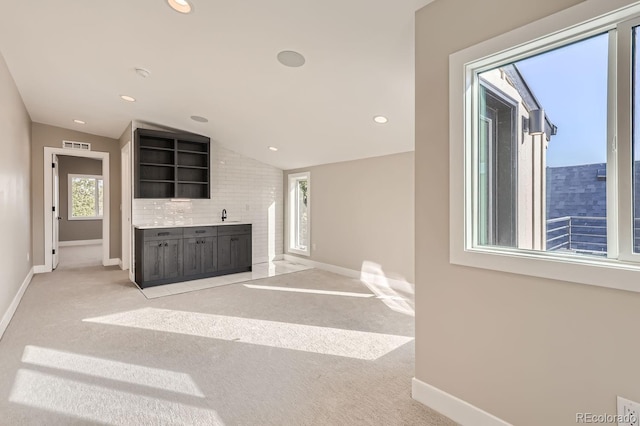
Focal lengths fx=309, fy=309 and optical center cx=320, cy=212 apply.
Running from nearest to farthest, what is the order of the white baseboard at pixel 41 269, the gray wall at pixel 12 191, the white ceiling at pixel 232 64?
the white ceiling at pixel 232 64 → the gray wall at pixel 12 191 → the white baseboard at pixel 41 269

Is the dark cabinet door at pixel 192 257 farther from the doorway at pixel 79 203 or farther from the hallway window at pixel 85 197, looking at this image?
the hallway window at pixel 85 197

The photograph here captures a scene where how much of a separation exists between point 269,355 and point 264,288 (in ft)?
6.75

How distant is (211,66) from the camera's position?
10.0ft

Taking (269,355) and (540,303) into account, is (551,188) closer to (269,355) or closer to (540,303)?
(540,303)

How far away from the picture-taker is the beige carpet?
1853mm

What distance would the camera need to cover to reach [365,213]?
199 inches

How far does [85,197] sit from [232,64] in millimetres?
8809

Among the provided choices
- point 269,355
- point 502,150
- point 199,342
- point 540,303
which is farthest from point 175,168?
point 540,303

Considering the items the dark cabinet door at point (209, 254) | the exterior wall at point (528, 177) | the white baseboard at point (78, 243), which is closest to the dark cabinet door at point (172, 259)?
the dark cabinet door at point (209, 254)

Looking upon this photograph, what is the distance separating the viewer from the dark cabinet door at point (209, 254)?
16.8 feet

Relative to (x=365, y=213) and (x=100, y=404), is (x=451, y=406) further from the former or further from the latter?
(x=365, y=213)

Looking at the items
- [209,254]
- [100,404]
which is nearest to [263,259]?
[209,254]

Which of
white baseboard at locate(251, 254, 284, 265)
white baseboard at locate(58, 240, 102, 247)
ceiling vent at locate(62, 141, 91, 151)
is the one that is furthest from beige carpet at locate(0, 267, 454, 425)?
white baseboard at locate(58, 240, 102, 247)

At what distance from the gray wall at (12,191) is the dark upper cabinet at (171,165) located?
137 centimetres
